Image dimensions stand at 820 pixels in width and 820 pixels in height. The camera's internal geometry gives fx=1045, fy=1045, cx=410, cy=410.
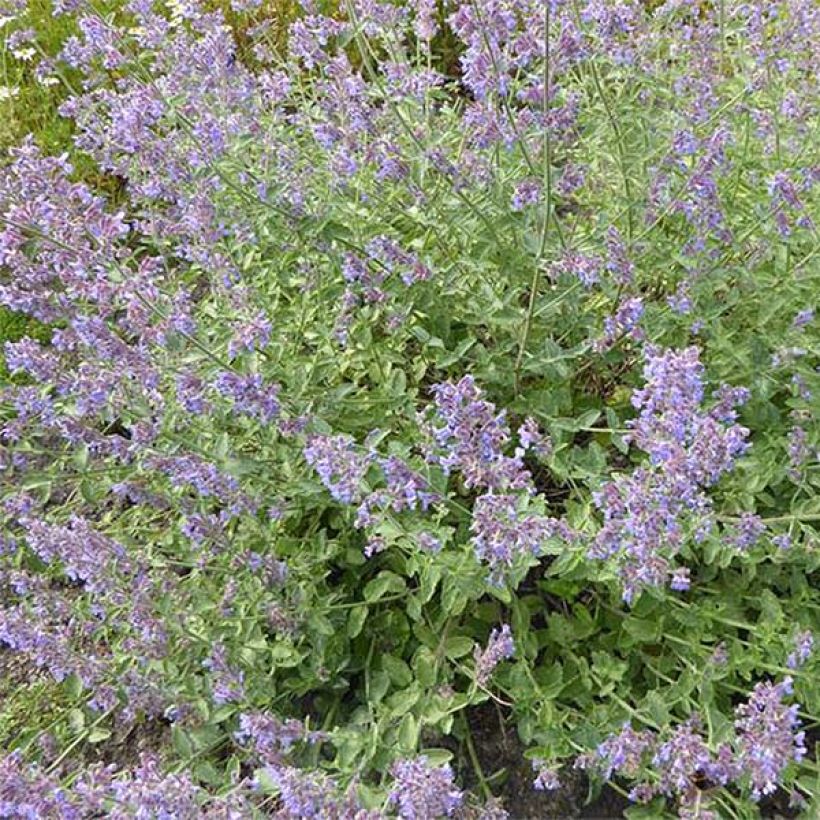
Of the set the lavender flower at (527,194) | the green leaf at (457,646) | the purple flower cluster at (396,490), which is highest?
the lavender flower at (527,194)

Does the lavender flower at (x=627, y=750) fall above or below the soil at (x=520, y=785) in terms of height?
above

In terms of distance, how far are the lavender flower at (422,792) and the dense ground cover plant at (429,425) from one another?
0.06 m

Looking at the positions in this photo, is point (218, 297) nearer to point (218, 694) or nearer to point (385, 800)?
point (218, 694)

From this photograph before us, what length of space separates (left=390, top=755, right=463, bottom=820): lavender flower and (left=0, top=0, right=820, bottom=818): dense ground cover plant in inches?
2.3

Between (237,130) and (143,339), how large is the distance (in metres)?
0.91

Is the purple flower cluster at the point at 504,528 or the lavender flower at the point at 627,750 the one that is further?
the lavender flower at the point at 627,750

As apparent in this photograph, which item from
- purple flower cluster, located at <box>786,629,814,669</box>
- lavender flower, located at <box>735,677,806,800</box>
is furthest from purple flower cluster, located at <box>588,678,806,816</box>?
purple flower cluster, located at <box>786,629,814,669</box>

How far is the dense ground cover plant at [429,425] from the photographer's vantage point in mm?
2377

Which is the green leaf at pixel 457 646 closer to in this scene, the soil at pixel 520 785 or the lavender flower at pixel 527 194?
the soil at pixel 520 785

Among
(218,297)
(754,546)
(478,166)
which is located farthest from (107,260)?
(754,546)

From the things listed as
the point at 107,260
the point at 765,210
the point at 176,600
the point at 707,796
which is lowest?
the point at 707,796

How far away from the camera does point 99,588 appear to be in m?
2.65

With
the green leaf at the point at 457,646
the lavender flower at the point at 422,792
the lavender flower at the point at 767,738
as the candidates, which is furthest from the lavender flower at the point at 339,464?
the lavender flower at the point at 767,738

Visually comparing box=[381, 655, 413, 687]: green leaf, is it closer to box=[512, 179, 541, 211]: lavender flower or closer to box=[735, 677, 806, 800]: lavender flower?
box=[735, 677, 806, 800]: lavender flower
